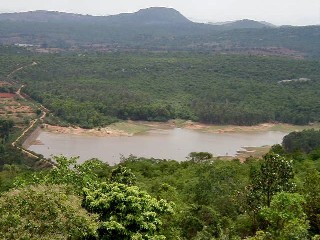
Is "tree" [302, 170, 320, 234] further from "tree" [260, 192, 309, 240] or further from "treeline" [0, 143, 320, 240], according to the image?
"tree" [260, 192, 309, 240]

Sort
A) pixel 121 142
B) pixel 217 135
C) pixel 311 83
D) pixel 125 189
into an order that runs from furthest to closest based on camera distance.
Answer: pixel 311 83 < pixel 217 135 < pixel 121 142 < pixel 125 189

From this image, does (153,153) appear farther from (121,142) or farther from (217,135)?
(217,135)

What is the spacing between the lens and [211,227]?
46.1ft

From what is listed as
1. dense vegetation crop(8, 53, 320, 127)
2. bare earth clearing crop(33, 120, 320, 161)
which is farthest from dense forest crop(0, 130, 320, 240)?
dense vegetation crop(8, 53, 320, 127)

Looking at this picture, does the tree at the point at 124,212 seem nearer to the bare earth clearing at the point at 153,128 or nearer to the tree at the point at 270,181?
the tree at the point at 270,181

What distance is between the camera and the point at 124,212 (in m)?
10.9

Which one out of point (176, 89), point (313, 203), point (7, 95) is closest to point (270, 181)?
point (313, 203)

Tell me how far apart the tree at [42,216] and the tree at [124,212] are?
372 millimetres

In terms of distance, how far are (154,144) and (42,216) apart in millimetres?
40424

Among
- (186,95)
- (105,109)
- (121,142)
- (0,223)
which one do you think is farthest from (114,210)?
(186,95)

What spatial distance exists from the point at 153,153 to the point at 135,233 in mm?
36110

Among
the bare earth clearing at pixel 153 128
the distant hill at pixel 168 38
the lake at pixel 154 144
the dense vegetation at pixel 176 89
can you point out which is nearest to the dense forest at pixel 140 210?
the lake at pixel 154 144

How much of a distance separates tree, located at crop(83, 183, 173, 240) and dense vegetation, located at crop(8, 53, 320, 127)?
4500 cm

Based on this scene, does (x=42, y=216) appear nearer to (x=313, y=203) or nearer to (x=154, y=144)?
(x=313, y=203)
